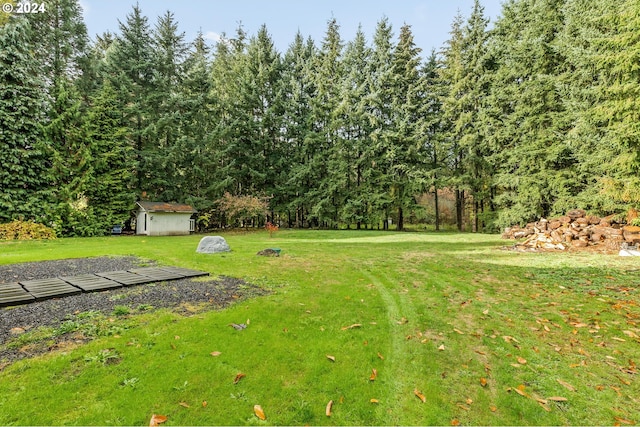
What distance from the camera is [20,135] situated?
1532cm

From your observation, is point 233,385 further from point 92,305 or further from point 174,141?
point 174,141

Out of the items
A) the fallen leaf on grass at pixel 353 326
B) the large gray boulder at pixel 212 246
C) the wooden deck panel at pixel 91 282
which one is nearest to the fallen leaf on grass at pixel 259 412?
the fallen leaf on grass at pixel 353 326

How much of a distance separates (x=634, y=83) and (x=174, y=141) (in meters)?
24.4

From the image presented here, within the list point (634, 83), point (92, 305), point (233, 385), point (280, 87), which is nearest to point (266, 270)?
point (92, 305)

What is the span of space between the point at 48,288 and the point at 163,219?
1610 cm

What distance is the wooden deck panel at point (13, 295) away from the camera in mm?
3969

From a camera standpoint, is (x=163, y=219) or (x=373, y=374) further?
(x=163, y=219)

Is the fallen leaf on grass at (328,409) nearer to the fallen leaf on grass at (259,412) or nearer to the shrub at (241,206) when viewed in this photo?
the fallen leaf on grass at (259,412)

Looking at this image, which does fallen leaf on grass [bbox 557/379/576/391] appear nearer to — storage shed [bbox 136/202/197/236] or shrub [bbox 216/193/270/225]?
shrub [bbox 216/193/270/225]

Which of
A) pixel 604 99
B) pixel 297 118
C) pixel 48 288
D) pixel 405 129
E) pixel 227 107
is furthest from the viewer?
pixel 297 118

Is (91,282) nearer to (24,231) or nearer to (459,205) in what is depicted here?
(24,231)

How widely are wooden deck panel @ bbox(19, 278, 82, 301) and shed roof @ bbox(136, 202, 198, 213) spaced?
1497cm

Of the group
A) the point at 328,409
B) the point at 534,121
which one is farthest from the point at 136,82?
the point at 534,121

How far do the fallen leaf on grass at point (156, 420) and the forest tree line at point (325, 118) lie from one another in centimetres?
1290
